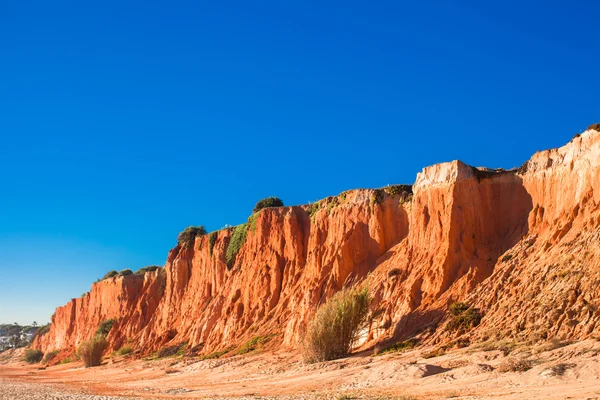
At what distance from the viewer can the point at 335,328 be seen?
30.7m

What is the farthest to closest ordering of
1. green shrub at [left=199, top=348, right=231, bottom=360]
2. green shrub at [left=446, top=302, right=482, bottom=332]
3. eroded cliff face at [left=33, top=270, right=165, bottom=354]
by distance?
eroded cliff face at [left=33, top=270, right=165, bottom=354]
green shrub at [left=199, top=348, right=231, bottom=360]
green shrub at [left=446, top=302, right=482, bottom=332]

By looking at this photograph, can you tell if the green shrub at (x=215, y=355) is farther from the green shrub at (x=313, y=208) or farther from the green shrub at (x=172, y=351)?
the green shrub at (x=313, y=208)

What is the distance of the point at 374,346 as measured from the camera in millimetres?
31438

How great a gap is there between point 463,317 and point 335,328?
653 cm

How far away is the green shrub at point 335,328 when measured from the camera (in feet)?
99.4

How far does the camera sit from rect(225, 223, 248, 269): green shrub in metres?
53.5


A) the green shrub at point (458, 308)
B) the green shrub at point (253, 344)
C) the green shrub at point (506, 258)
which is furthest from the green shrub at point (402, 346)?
the green shrub at point (253, 344)

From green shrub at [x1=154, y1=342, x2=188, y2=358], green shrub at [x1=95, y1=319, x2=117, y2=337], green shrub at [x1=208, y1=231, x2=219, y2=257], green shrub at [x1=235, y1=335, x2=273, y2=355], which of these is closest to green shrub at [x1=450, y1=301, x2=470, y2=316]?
green shrub at [x1=235, y1=335, x2=273, y2=355]

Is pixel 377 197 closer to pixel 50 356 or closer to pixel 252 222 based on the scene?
pixel 252 222

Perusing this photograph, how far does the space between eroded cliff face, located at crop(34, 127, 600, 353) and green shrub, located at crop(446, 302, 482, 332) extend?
480mm

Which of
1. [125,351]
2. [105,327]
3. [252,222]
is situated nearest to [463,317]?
[252,222]

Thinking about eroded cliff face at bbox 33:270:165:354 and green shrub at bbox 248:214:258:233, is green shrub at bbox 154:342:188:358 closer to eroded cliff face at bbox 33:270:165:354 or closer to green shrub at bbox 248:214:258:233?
green shrub at bbox 248:214:258:233

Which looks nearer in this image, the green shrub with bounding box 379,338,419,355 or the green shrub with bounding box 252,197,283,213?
the green shrub with bounding box 379,338,419,355

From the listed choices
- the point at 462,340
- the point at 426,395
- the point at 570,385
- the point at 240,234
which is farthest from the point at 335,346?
the point at 240,234
